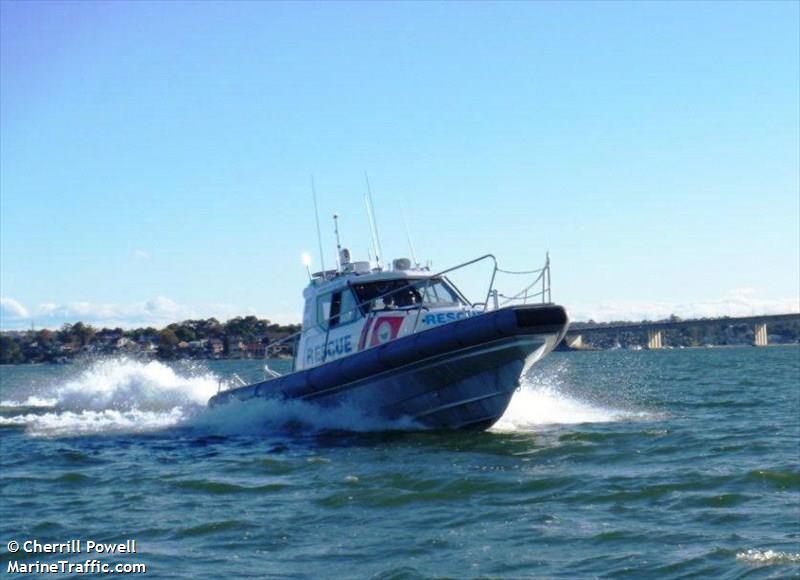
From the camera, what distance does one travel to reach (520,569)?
643cm

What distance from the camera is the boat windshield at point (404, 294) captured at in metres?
14.2

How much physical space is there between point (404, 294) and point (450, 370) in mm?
1944

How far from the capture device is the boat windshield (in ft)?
46.5

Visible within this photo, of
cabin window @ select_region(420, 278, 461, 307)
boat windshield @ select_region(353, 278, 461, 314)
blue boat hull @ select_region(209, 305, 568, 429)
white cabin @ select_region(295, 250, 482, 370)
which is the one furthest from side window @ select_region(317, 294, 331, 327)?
cabin window @ select_region(420, 278, 461, 307)

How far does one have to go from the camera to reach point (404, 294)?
46.9 feet

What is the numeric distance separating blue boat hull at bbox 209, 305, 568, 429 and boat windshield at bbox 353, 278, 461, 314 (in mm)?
1029

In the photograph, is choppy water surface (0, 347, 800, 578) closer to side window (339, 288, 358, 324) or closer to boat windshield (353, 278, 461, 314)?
side window (339, 288, 358, 324)

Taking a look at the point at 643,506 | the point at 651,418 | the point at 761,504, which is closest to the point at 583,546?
the point at 643,506

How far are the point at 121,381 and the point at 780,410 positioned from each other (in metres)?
14.7

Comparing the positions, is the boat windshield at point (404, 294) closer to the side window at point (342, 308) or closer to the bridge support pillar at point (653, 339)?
the side window at point (342, 308)

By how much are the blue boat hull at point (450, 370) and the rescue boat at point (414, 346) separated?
1 centimetres

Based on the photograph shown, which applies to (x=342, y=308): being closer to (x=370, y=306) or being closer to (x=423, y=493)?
(x=370, y=306)

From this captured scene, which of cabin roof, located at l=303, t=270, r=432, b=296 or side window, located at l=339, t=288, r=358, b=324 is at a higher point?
cabin roof, located at l=303, t=270, r=432, b=296

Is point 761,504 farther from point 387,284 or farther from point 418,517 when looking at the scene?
point 387,284
